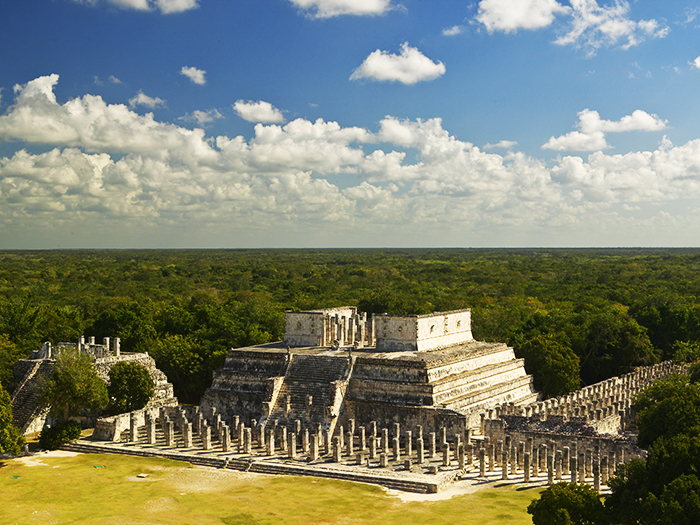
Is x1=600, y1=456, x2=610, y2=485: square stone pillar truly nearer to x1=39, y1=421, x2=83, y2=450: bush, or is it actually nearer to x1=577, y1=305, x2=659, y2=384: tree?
x1=39, y1=421, x2=83, y2=450: bush

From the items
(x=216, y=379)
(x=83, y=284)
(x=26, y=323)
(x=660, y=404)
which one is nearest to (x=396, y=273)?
(x=83, y=284)

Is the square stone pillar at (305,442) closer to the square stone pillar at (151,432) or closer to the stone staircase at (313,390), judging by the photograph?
the stone staircase at (313,390)

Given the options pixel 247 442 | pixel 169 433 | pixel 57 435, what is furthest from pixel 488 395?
pixel 57 435

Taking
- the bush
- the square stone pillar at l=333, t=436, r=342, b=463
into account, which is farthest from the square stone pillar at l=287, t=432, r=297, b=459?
the bush

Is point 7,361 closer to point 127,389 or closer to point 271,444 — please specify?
point 127,389

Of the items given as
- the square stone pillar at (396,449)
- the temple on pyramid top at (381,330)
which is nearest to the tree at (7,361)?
the temple on pyramid top at (381,330)
